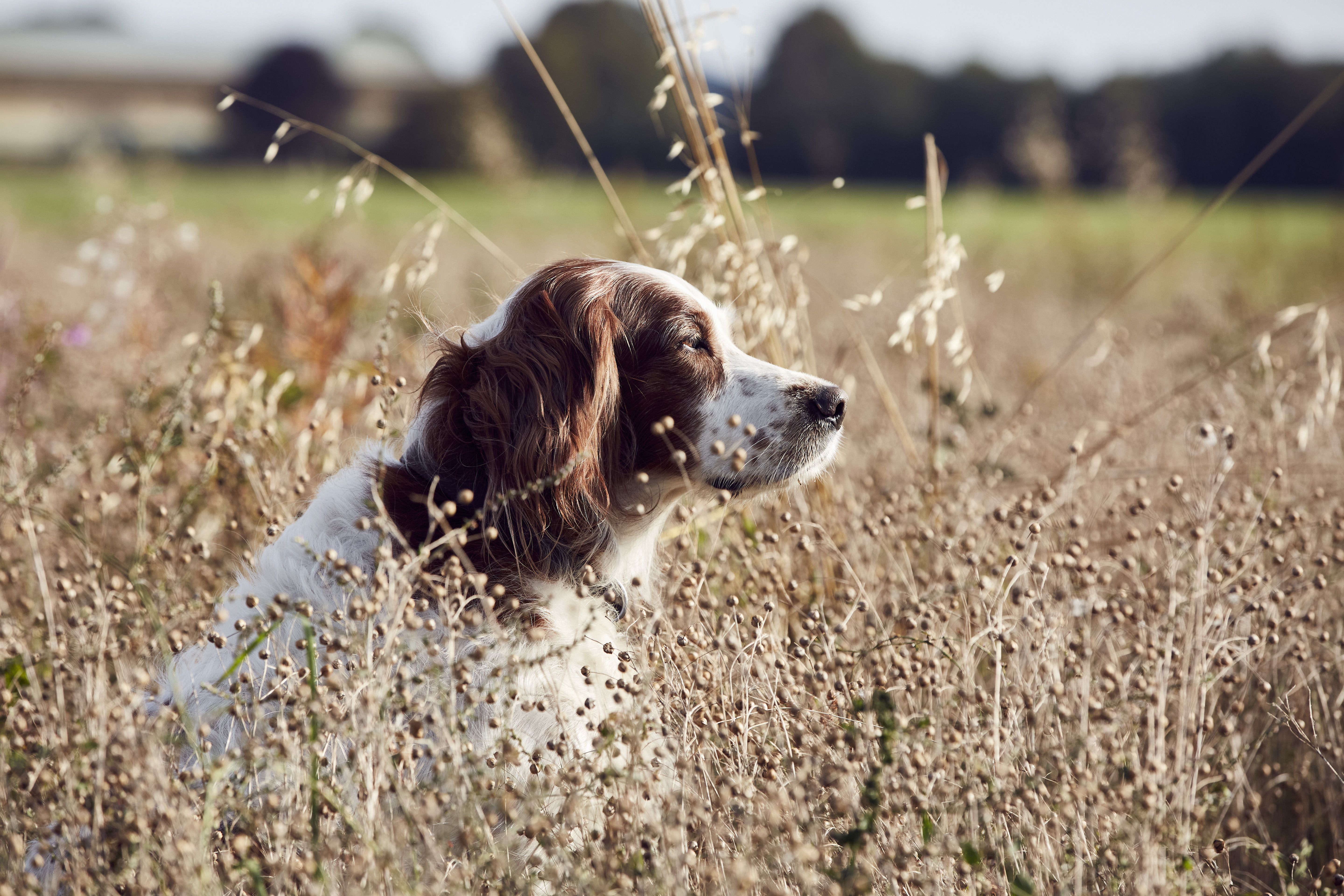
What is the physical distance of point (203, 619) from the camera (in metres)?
2.23

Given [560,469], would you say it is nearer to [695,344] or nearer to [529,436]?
[529,436]

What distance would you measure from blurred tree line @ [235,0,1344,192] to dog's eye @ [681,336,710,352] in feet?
39.2

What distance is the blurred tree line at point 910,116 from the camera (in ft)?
80.2

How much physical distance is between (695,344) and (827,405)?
0.36 m

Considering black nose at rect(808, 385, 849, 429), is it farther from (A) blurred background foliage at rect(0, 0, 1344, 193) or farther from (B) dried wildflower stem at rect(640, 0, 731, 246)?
(A) blurred background foliage at rect(0, 0, 1344, 193)

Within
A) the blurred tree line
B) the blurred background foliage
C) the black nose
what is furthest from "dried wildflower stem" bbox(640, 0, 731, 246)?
the blurred tree line

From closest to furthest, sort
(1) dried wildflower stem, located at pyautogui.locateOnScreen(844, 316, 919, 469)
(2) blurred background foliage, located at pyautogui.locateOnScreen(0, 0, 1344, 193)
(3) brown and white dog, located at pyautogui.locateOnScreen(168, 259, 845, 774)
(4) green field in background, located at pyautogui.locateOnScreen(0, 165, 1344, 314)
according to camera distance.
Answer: (3) brown and white dog, located at pyautogui.locateOnScreen(168, 259, 845, 774), (1) dried wildflower stem, located at pyautogui.locateOnScreen(844, 316, 919, 469), (4) green field in background, located at pyautogui.locateOnScreen(0, 165, 1344, 314), (2) blurred background foliage, located at pyautogui.locateOnScreen(0, 0, 1344, 193)

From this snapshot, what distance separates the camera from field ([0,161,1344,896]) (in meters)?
1.55

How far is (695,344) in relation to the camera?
8.21 ft

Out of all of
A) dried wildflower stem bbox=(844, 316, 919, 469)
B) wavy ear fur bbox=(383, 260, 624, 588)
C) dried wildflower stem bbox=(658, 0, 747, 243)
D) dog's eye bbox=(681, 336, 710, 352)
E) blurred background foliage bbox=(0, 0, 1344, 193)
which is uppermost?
dried wildflower stem bbox=(658, 0, 747, 243)

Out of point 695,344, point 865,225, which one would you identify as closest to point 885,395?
point 695,344

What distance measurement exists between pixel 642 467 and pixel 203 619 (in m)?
1.03

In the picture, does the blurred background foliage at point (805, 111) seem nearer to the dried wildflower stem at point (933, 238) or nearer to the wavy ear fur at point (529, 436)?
the dried wildflower stem at point (933, 238)

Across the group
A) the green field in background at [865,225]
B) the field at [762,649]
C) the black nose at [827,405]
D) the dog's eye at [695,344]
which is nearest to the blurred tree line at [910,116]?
the green field in background at [865,225]
